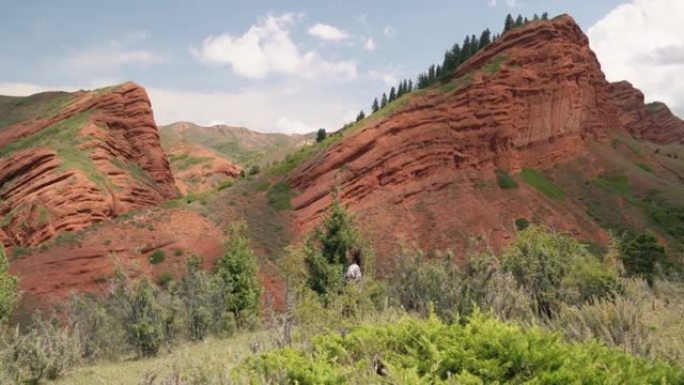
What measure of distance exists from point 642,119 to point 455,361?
13148 centimetres

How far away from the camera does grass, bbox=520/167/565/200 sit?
5247cm

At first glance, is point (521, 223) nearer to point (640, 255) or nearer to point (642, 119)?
point (640, 255)

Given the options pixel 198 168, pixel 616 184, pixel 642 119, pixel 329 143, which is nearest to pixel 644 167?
pixel 616 184

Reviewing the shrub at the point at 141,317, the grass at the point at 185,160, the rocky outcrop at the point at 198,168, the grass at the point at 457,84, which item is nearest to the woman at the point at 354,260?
the shrub at the point at 141,317

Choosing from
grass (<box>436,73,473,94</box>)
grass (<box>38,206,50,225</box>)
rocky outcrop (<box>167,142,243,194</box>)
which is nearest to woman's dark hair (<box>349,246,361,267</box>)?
grass (<box>38,206,50,225</box>)

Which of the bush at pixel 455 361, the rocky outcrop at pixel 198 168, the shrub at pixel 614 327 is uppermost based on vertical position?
the rocky outcrop at pixel 198 168

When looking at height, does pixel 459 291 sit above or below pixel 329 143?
below

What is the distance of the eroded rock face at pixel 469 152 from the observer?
153ft

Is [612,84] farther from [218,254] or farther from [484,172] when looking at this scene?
[218,254]

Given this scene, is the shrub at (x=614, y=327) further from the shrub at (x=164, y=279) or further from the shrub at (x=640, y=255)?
the shrub at (x=164, y=279)

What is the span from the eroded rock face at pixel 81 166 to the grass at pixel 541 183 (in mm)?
34265

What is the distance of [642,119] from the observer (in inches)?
4747

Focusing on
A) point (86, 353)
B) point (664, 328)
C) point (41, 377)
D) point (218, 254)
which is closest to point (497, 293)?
point (664, 328)

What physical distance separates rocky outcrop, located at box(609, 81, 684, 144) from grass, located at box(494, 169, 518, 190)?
74506mm
